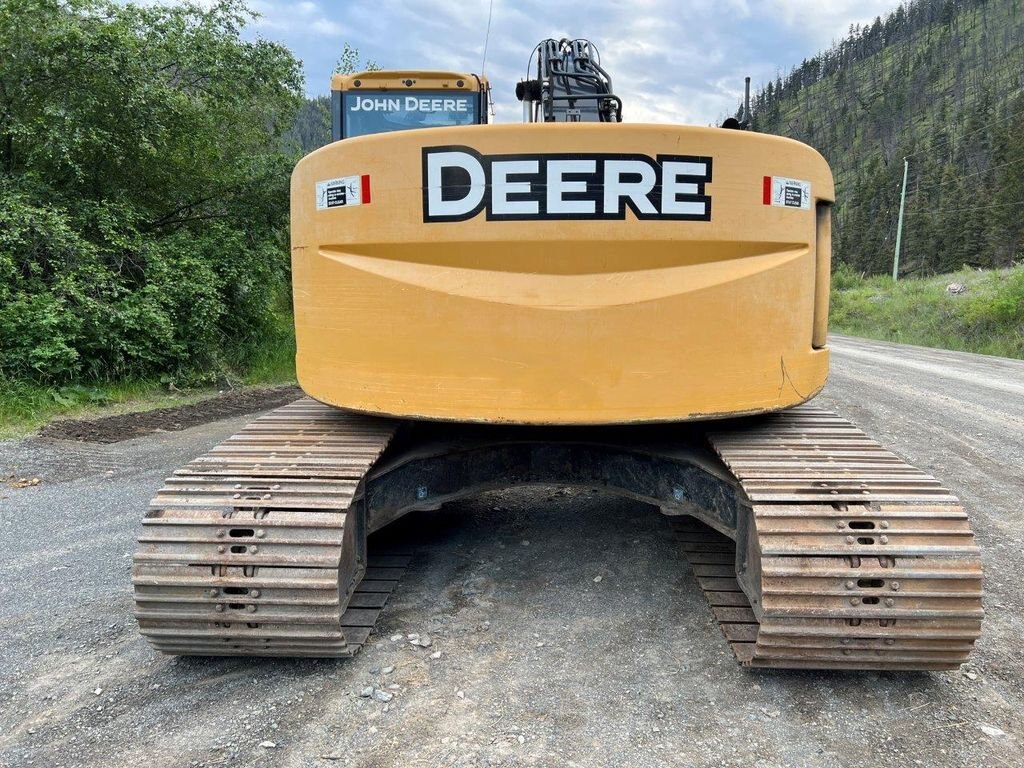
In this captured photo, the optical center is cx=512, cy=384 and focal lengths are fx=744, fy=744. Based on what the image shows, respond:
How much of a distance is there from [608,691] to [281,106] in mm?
11519

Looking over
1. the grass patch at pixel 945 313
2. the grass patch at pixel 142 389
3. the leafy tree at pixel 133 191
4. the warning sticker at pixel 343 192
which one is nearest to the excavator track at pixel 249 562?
the warning sticker at pixel 343 192

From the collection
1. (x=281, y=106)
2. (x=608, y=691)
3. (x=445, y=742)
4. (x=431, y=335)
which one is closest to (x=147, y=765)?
(x=445, y=742)

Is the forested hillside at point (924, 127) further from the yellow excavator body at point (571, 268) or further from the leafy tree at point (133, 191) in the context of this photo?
the yellow excavator body at point (571, 268)

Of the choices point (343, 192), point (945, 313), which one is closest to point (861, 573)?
point (343, 192)

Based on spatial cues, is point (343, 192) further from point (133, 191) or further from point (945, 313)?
point (945, 313)

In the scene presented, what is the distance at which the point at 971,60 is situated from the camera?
9119 cm

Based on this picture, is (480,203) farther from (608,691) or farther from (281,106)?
(281,106)

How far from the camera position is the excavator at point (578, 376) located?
269 cm

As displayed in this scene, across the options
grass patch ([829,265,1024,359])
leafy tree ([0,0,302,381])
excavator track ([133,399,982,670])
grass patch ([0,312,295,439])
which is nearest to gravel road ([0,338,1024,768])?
excavator track ([133,399,982,670])

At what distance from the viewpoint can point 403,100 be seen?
5.25 meters

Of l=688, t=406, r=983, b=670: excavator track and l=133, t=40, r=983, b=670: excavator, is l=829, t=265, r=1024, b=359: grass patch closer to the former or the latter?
l=133, t=40, r=983, b=670: excavator

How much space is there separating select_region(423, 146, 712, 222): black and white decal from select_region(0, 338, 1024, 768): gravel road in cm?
183

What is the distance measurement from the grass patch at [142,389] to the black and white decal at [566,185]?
6.11 meters

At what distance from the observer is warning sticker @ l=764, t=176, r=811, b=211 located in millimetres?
3191
